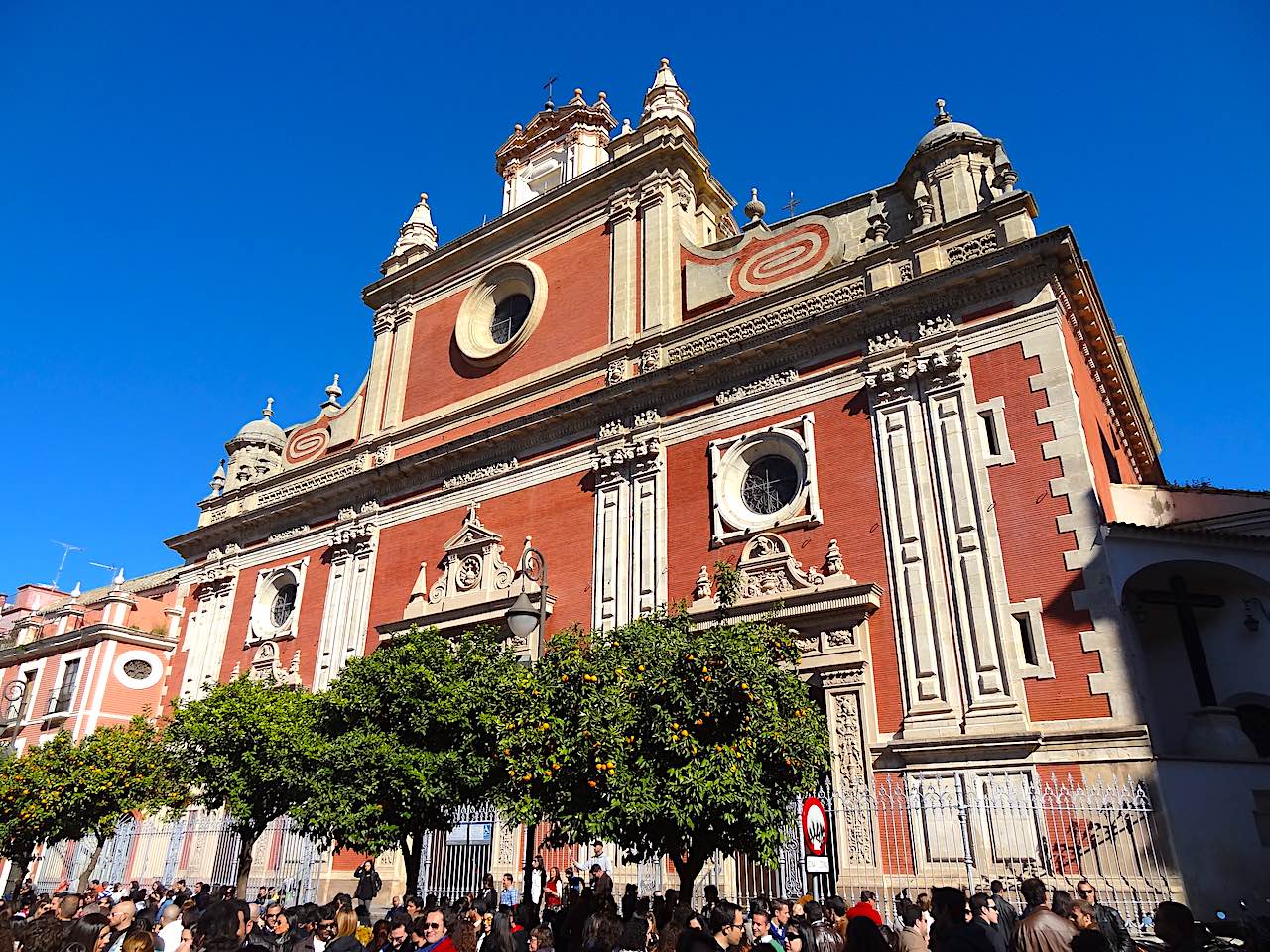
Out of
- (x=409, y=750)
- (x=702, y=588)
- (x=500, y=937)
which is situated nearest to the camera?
(x=500, y=937)

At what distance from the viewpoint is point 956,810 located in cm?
1262

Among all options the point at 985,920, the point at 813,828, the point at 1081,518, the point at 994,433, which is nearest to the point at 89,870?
the point at 813,828

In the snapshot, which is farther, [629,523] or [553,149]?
[553,149]

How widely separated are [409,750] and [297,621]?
10896 millimetres

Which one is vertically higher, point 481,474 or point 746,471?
point 481,474

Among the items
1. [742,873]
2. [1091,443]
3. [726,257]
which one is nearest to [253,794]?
[742,873]

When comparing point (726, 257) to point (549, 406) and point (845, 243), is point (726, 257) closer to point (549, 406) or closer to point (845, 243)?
point (845, 243)

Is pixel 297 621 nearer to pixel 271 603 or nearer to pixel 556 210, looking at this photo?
pixel 271 603

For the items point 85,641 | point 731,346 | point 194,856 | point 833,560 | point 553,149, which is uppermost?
point 553,149

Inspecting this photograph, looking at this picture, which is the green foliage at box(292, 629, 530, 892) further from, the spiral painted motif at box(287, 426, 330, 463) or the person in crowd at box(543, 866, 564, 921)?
the spiral painted motif at box(287, 426, 330, 463)

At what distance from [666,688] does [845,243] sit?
10707 millimetres

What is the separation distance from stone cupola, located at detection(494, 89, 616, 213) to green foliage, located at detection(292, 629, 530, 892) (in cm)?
1717

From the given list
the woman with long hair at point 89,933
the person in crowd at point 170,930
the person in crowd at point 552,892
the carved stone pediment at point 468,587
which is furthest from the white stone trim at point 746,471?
the woman with long hair at point 89,933

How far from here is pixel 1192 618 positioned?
13820 mm
